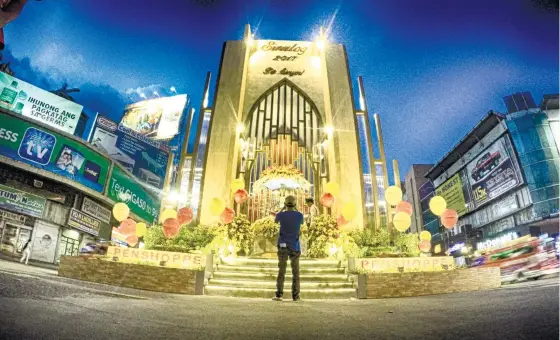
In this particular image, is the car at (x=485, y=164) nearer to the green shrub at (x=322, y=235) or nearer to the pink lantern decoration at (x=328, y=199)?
the pink lantern decoration at (x=328, y=199)

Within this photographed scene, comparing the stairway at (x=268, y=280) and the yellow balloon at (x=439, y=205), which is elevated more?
the yellow balloon at (x=439, y=205)

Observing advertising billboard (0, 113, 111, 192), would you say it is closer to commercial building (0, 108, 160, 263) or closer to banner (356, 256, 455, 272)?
commercial building (0, 108, 160, 263)

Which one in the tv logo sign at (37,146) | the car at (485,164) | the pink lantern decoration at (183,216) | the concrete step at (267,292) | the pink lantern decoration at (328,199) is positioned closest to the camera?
the concrete step at (267,292)

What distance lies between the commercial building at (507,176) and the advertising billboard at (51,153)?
105 ft

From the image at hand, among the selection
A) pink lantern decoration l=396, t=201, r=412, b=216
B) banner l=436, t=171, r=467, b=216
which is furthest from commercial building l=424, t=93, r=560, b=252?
pink lantern decoration l=396, t=201, r=412, b=216

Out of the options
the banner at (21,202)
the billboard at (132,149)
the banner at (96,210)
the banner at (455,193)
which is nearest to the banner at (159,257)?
the banner at (21,202)

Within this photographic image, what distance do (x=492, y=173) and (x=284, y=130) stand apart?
25737 mm

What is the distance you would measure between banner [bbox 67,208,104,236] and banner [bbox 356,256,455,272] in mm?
17886

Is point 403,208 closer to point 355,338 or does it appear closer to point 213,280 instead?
point 213,280

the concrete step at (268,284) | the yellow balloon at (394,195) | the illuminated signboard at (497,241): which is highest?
the illuminated signboard at (497,241)

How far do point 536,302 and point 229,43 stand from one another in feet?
54.8

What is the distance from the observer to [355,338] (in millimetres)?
2426

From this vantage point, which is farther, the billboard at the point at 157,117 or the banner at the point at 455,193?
the banner at the point at 455,193

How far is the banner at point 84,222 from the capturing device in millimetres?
18500
